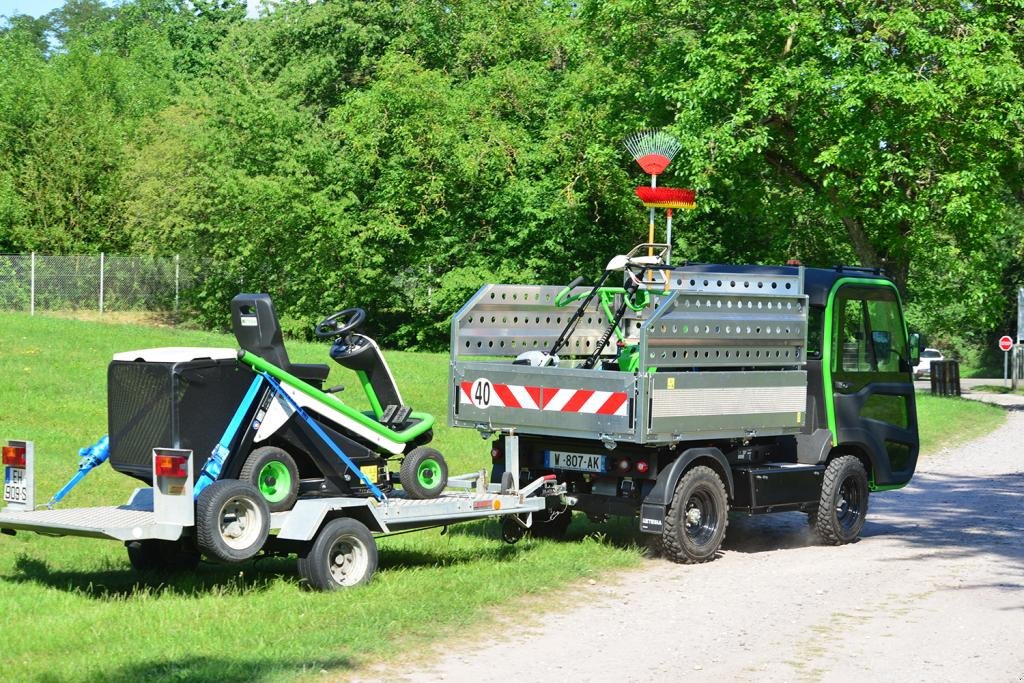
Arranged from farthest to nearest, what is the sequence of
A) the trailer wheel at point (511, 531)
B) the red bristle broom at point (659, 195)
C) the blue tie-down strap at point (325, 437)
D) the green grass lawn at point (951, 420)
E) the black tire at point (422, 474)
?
the green grass lawn at point (951, 420) → the red bristle broom at point (659, 195) → the trailer wheel at point (511, 531) → the black tire at point (422, 474) → the blue tie-down strap at point (325, 437)

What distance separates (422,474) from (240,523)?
6.18ft

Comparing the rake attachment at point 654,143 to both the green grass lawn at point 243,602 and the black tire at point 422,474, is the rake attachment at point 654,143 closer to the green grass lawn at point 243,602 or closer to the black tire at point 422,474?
the green grass lawn at point 243,602

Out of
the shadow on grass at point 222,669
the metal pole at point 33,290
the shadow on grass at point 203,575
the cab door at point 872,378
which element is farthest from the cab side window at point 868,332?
the metal pole at point 33,290

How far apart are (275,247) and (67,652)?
37.4 metres

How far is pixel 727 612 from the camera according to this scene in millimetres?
9344

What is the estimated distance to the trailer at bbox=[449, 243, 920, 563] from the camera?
1085 cm

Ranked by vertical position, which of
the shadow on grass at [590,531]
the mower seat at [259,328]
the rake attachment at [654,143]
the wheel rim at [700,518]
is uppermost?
the rake attachment at [654,143]

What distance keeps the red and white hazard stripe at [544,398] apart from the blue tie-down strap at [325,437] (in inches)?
67.0

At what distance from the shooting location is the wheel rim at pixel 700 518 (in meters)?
11.2

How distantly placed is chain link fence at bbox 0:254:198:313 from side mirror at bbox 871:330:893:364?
29.0 meters

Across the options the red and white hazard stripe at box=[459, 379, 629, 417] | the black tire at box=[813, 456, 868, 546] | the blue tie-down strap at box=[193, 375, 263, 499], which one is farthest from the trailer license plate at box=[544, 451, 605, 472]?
the blue tie-down strap at box=[193, 375, 263, 499]

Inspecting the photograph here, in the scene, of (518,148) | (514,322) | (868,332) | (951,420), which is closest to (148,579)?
(514,322)

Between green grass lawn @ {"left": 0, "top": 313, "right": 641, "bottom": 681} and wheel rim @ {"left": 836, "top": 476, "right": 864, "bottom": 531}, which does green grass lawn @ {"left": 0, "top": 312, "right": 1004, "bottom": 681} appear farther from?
wheel rim @ {"left": 836, "top": 476, "right": 864, "bottom": 531}

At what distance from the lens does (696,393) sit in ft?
35.9
